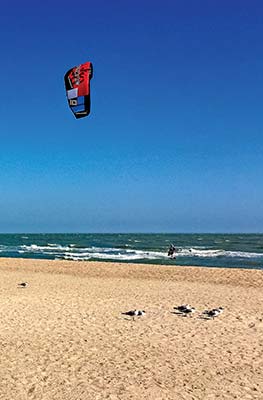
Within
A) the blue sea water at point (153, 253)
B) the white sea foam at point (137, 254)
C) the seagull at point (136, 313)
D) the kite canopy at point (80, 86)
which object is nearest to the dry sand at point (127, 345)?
the seagull at point (136, 313)

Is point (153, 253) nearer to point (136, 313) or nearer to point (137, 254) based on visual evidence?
point (137, 254)

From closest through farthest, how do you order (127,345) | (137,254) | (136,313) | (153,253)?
(127,345), (136,313), (137,254), (153,253)

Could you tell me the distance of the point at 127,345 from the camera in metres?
8.57


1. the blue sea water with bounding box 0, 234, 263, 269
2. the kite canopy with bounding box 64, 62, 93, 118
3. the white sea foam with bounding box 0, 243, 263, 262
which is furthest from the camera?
the white sea foam with bounding box 0, 243, 263, 262

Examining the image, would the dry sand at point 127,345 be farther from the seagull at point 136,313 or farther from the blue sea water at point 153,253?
the blue sea water at point 153,253

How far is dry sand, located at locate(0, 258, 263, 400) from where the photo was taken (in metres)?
6.40

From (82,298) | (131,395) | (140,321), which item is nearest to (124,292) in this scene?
(82,298)

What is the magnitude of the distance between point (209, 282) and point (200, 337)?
10.5 metres

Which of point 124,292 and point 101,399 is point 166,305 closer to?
→ point 124,292

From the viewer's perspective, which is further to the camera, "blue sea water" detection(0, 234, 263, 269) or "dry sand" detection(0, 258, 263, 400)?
"blue sea water" detection(0, 234, 263, 269)

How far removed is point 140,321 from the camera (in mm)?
10625

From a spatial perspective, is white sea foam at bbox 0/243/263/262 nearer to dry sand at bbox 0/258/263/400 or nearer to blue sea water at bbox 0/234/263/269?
blue sea water at bbox 0/234/263/269

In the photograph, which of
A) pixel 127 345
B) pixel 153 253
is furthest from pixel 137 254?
pixel 127 345

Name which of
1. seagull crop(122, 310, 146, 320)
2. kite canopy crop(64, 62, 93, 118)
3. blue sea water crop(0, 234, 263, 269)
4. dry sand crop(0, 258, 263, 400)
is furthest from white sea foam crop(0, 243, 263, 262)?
kite canopy crop(64, 62, 93, 118)
